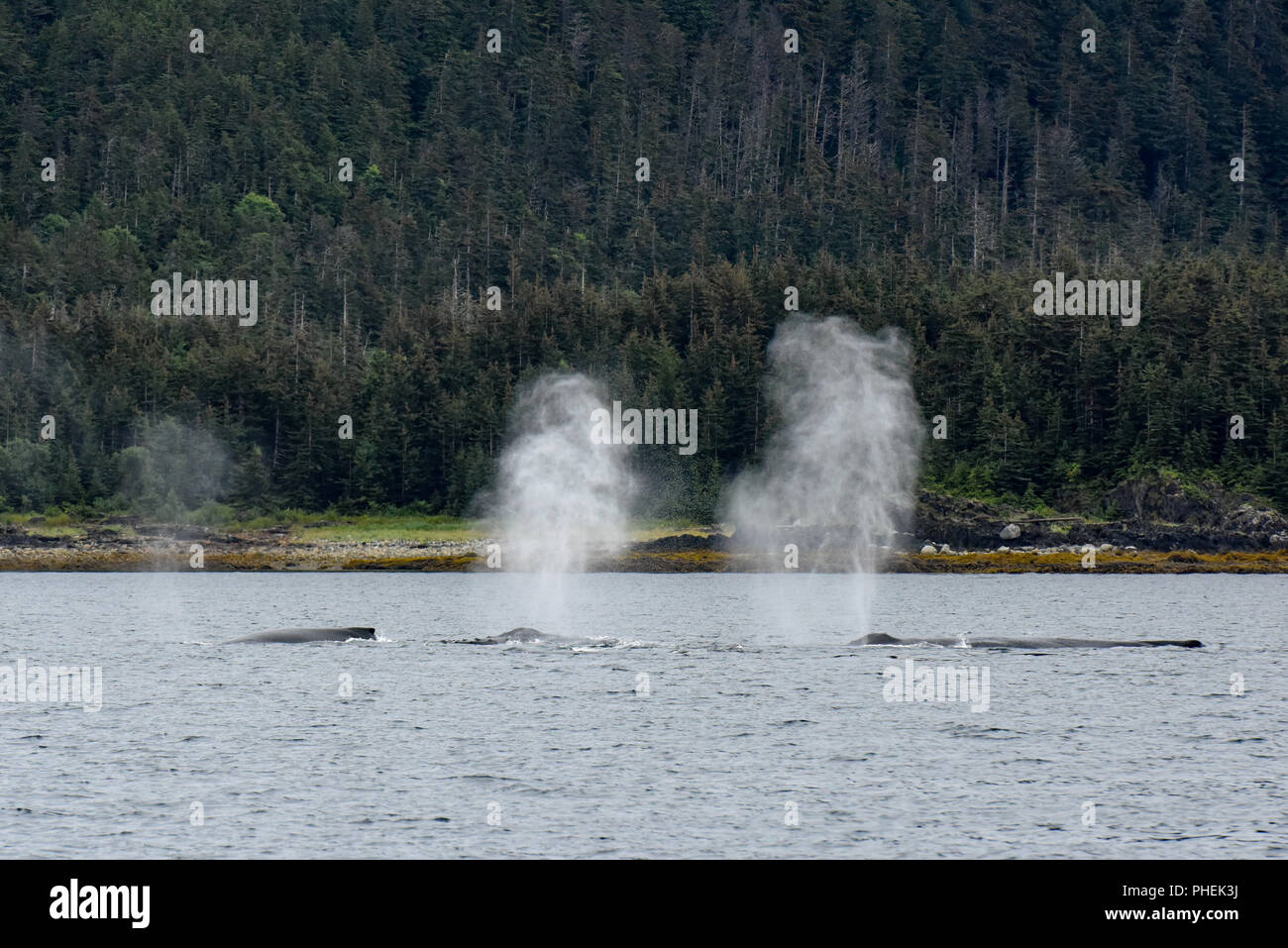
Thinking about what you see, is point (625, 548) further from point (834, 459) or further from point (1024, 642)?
point (1024, 642)

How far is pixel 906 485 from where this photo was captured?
527ft

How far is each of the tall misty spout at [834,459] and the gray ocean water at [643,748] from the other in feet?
168

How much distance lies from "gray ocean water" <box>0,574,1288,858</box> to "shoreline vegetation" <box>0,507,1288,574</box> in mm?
64161

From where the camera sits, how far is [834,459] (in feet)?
516

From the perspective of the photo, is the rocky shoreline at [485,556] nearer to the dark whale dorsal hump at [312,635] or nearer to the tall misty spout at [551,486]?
the tall misty spout at [551,486]

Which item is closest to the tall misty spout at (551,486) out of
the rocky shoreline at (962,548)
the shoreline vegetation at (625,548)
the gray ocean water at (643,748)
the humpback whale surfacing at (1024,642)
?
the shoreline vegetation at (625,548)

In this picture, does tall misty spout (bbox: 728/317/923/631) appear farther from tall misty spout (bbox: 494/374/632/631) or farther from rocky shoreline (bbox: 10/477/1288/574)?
tall misty spout (bbox: 494/374/632/631)

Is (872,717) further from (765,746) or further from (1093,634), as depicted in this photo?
(1093,634)

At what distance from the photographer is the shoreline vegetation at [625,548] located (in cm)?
15675

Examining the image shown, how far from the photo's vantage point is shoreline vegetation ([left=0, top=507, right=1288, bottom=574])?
157m

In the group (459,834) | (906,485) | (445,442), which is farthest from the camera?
(445,442)

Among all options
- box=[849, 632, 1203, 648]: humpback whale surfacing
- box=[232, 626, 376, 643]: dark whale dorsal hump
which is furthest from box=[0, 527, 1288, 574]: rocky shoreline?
box=[232, 626, 376, 643]: dark whale dorsal hump
